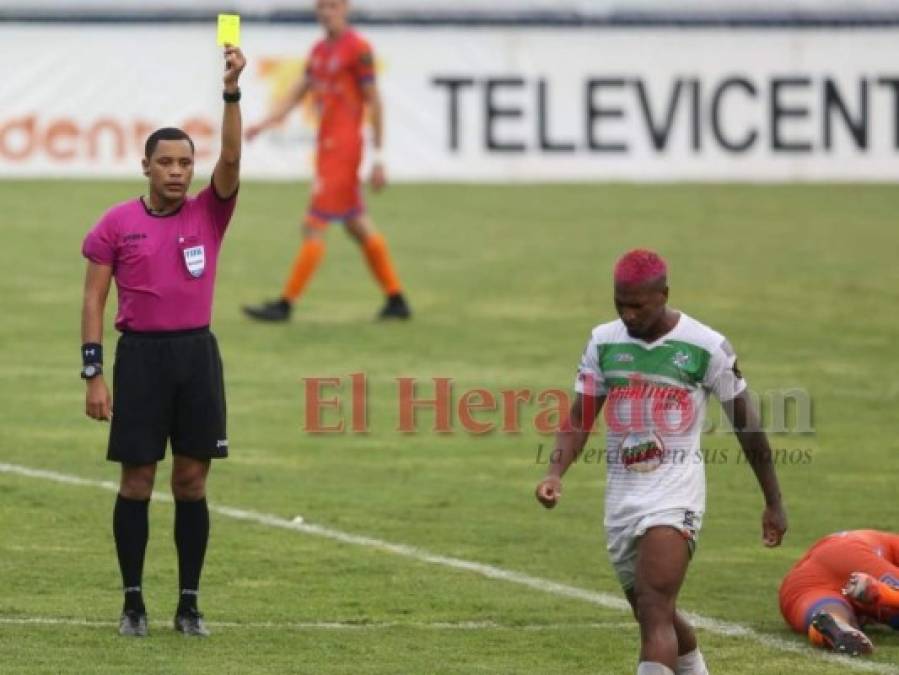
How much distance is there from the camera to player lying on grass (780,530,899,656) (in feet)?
31.4

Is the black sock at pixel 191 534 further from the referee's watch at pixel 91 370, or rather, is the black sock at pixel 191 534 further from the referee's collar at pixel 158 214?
the referee's collar at pixel 158 214

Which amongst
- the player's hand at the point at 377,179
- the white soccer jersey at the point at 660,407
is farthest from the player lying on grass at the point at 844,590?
the player's hand at the point at 377,179

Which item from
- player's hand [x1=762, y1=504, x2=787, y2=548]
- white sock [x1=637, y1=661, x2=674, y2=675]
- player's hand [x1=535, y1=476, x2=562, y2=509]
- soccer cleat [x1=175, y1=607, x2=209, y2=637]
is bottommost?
soccer cleat [x1=175, y1=607, x2=209, y2=637]

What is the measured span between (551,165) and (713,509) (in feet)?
62.4

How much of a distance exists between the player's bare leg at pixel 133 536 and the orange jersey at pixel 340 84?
10.5 metres

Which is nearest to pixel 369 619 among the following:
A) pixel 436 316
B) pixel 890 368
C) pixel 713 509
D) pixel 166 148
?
pixel 166 148

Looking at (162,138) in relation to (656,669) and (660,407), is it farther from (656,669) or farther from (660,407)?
(656,669)

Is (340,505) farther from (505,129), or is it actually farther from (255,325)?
(505,129)

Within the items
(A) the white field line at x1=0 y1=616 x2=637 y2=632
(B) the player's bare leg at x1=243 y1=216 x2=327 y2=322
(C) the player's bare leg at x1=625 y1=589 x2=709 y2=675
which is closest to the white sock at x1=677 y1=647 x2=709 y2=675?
(C) the player's bare leg at x1=625 y1=589 x2=709 y2=675

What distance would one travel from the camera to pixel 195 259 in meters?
9.59

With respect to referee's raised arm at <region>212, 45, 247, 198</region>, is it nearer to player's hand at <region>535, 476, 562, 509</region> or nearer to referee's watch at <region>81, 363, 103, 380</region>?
referee's watch at <region>81, 363, 103, 380</region>

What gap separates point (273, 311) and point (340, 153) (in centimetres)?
142

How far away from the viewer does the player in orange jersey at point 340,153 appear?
64.7ft

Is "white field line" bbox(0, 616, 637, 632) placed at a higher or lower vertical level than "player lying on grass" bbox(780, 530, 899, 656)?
lower
